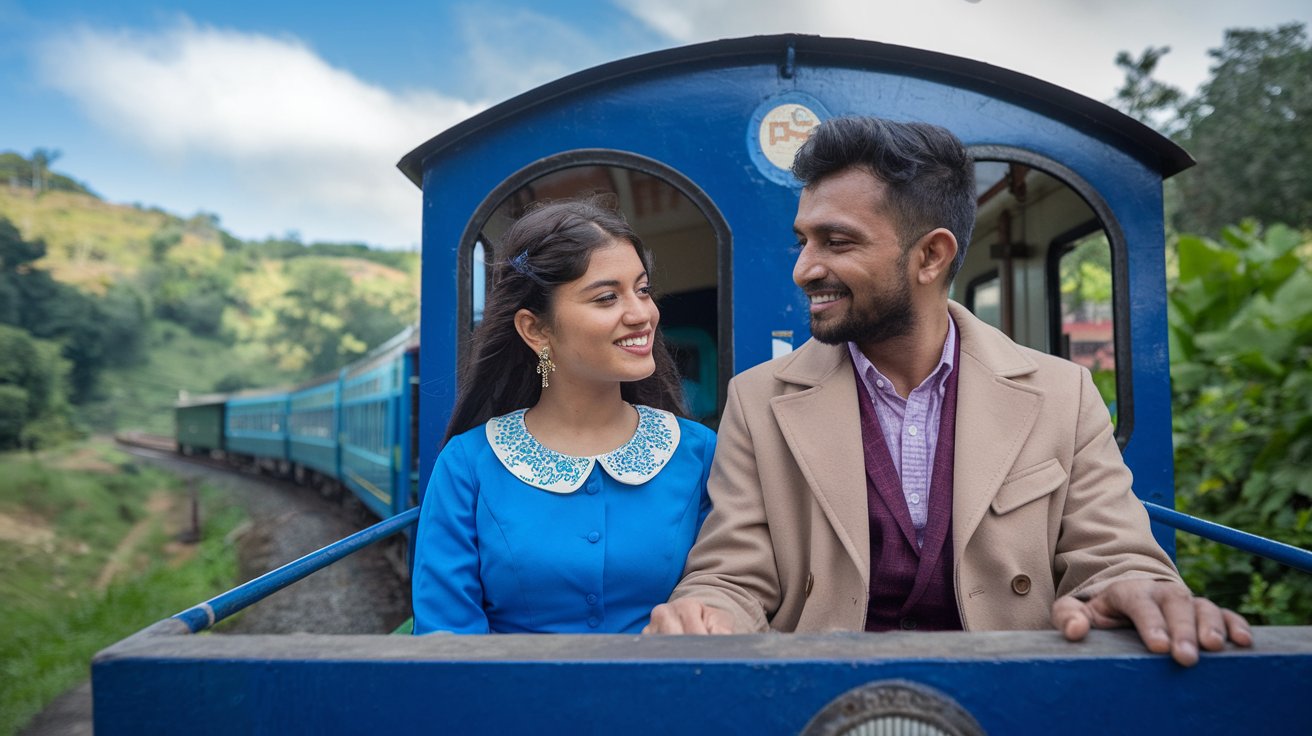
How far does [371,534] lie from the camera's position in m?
2.29

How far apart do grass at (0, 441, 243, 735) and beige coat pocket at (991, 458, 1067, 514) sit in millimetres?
7672

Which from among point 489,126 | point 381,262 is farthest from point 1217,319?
point 381,262

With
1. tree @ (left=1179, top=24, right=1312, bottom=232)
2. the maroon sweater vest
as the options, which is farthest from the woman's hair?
tree @ (left=1179, top=24, right=1312, bottom=232)

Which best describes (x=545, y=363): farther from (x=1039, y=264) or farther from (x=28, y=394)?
(x=28, y=394)

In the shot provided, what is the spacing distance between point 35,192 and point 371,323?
17919 mm

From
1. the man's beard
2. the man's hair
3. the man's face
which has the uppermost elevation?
the man's hair

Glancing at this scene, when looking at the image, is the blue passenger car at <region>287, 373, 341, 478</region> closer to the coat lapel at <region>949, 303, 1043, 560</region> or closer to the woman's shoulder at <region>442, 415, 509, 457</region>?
the woman's shoulder at <region>442, 415, 509, 457</region>

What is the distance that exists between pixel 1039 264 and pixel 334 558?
344cm

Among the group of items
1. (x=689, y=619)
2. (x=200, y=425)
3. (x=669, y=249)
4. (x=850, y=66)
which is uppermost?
(x=850, y=66)

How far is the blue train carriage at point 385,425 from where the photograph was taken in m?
7.49

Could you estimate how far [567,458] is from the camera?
2045 mm

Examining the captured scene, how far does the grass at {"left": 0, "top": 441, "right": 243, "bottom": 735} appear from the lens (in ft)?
28.9

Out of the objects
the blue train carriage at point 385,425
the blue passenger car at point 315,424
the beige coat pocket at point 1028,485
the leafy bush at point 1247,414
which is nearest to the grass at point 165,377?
the blue passenger car at point 315,424

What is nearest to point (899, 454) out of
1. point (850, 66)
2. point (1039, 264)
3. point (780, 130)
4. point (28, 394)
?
point (780, 130)
